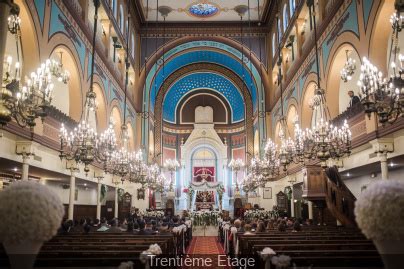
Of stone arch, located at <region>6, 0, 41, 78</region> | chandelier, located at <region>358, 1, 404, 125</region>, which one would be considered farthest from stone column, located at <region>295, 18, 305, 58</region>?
stone arch, located at <region>6, 0, 41, 78</region>

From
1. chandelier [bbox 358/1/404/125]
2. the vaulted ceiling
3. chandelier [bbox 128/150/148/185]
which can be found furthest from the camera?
the vaulted ceiling

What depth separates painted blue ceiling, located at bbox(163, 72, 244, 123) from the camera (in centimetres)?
3506

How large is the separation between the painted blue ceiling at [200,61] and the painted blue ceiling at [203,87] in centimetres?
222

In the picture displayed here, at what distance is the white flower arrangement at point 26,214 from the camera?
2887 mm

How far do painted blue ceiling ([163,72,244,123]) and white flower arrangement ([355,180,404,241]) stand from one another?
3149cm

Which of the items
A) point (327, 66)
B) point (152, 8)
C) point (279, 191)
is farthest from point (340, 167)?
point (152, 8)

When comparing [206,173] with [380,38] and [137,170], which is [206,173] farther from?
[380,38]

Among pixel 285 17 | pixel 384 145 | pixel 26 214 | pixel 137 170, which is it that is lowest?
pixel 26 214

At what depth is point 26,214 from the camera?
2906 millimetres

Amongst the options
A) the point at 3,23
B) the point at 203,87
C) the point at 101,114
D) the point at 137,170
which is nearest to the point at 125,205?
the point at 101,114

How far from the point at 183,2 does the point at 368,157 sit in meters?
18.4

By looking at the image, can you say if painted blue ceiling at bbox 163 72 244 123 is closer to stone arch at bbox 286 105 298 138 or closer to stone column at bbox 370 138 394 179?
stone arch at bbox 286 105 298 138

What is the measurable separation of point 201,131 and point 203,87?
4.73m

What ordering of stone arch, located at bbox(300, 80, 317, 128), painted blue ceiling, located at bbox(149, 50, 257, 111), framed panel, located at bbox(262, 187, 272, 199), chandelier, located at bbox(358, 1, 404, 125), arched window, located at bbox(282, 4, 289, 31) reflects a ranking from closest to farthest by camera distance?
1. chandelier, located at bbox(358, 1, 404, 125)
2. stone arch, located at bbox(300, 80, 317, 128)
3. arched window, located at bbox(282, 4, 289, 31)
4. framed panel, located at bbox(262, 187, 272, 199)
5. painted blue ceiling, located at bbox(149, 50, 257, 111)
